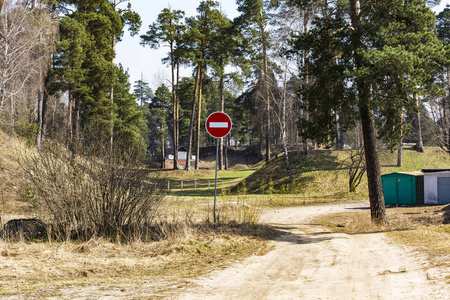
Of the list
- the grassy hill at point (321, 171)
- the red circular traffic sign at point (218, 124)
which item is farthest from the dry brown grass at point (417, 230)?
the grassy hill at point (321, 171)

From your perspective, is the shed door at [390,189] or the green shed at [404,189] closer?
the green shed at [404,189]

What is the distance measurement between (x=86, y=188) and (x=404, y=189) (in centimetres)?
1829

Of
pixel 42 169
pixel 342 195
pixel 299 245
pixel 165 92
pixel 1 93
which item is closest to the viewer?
pixel 42 169

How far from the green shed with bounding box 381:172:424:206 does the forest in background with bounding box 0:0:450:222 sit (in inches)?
99.5

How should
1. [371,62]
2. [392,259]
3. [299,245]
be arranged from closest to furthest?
1. [392,259]
2. [299,245]
3. [371,62]

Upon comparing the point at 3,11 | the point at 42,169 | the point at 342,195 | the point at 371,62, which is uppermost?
the point at 3,11

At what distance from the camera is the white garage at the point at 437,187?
65.7 ft

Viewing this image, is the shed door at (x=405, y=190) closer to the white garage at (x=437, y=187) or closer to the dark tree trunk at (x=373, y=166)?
the white garage at (x=437, y=187)

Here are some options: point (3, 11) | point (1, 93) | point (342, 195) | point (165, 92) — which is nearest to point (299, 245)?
point (342, 195)

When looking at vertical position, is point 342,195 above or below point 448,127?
below

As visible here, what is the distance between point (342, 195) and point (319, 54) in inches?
539

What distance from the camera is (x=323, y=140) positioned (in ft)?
42.9

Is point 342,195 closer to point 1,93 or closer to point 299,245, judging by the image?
point 299,245

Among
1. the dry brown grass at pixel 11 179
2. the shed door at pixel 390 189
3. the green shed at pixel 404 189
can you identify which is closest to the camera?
the dry brown grass at pixel 11 179
